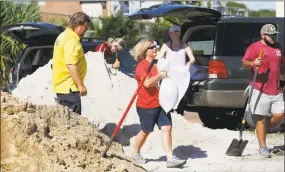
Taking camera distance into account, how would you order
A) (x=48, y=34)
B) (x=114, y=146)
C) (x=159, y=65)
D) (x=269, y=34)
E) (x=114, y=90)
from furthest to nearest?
(x=48, y=34)
(x=114, y=90)
(x=269, y=34)
(x=159, y=65)
(x=114, y=146)

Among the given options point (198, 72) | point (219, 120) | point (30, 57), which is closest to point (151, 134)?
point (198, 72)

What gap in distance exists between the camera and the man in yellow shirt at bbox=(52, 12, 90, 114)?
7.59m

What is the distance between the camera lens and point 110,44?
37.9 ft

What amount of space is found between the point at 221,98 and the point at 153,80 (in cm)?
297

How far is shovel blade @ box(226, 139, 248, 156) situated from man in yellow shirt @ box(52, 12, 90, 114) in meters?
2.33

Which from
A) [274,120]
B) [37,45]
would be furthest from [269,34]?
[37,45]

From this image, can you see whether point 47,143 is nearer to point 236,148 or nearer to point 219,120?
point 236,148

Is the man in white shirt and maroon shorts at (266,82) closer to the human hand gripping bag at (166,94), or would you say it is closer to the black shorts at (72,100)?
the human hand gripping bag at (166,94)

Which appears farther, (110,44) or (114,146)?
(110,44)

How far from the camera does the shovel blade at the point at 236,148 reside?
9.05 meters

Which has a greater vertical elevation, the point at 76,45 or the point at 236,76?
the point at 76,45

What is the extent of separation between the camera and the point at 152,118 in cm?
834

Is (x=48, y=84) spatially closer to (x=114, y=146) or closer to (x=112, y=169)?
(x=114, y=146)

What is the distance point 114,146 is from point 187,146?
361cm
